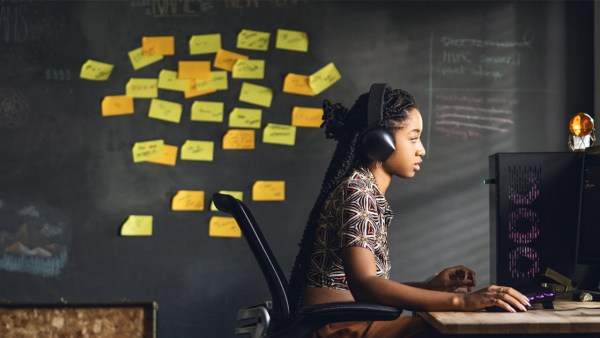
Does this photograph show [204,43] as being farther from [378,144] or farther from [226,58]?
[378,144]

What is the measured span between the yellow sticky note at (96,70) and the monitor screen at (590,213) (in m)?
2.15

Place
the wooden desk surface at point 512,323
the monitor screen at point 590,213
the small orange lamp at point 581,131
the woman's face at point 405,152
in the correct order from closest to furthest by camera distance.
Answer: the wooden desk surface at point 512,323 < the woman's face at point 405,152 < the monitor screen at point 590,213 < the small orange lamp at point 581,131

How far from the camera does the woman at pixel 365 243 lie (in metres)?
1.86

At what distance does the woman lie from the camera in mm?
1856

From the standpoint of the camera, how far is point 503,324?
163 cm

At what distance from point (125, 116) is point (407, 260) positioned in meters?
1.39

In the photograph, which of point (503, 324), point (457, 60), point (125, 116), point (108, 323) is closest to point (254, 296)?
point (108, 323)

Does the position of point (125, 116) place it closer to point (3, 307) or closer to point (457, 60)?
point (3, 307)

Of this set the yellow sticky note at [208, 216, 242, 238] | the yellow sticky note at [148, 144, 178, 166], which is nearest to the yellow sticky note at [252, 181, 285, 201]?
the yellow sticky note at [208, 216, 242, 238]

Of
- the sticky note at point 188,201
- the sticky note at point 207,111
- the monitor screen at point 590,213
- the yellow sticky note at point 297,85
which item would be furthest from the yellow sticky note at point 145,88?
the monitor screen at point 590,213

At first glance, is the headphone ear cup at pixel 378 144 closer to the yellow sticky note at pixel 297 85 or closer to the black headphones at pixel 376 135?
the black headphones at pixel 376 135

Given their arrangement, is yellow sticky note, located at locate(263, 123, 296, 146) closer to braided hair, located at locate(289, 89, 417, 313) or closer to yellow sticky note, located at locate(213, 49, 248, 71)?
yellow sticky note, located at locate(213, 49, 248, 71)

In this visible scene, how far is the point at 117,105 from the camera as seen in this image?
12.0 ft

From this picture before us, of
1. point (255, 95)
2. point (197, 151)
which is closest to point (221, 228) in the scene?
point (197, 151)
